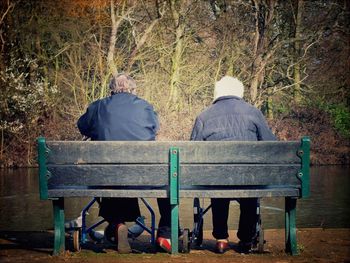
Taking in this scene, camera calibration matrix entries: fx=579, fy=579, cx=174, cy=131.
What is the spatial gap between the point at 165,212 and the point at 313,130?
64.3 ft

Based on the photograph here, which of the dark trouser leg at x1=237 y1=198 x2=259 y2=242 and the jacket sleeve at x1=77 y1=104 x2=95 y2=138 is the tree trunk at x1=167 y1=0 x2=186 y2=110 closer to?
the jacket sleeve at x1=77 y1=104 x2=95 y2=138

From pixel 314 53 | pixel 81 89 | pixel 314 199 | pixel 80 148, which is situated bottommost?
pixel 314 199

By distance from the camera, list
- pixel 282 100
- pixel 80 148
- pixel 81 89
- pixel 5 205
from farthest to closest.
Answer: pixel 282 100, pixel 81 89, pixel 5 205, pixel 80 148

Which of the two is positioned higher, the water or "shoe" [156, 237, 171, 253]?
"shoe" [156, 237, 171, 253]

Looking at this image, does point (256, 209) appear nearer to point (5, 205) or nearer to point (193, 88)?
point (5, 205)

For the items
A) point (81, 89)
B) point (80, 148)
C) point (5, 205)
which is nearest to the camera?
point (80, 148)

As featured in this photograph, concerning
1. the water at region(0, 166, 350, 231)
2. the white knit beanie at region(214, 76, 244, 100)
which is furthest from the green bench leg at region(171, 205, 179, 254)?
the water at region(0, 166, 350, 231)

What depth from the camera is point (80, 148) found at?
5.09m

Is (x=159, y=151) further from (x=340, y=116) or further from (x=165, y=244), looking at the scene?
(x=340, y=116)

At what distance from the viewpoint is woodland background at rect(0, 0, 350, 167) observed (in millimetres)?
22000

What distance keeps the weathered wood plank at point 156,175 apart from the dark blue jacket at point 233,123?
61cm

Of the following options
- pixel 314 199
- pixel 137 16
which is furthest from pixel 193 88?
pixel 314 199

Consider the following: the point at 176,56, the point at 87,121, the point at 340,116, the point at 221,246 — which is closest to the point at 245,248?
the point at 221,246

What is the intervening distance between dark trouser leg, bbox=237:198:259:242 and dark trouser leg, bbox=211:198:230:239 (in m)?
0.18
